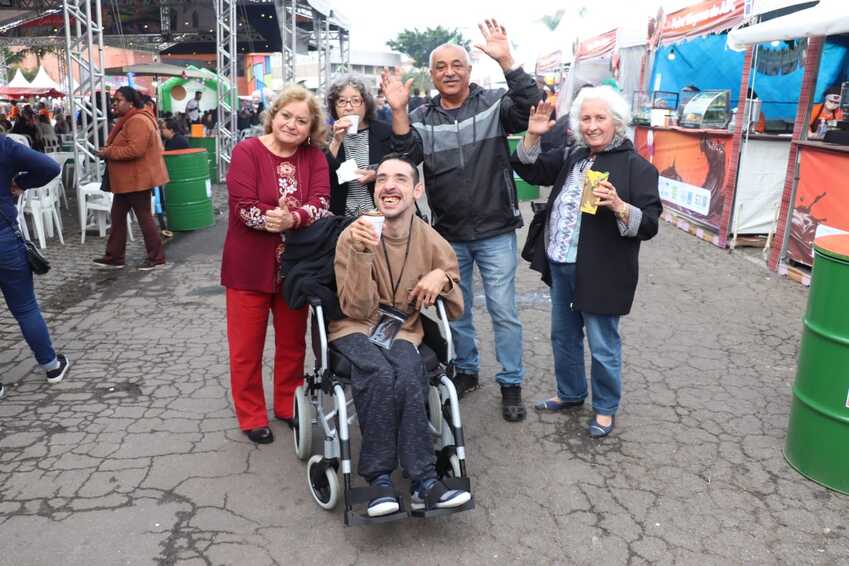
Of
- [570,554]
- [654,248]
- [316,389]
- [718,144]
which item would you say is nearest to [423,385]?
[316,389]

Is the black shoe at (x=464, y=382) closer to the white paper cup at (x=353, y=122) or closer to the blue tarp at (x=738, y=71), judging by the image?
the white paper cup at (x=353, y=122)

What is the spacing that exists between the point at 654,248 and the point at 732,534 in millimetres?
5965

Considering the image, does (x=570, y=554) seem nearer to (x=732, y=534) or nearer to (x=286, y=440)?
(x=732, y=534)

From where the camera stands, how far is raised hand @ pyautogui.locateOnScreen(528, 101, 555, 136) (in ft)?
11.4

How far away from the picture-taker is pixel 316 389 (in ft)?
10.6

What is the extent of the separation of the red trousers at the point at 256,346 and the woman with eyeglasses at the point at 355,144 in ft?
2.11

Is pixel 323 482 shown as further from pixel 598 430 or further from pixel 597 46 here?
pixel 597 46

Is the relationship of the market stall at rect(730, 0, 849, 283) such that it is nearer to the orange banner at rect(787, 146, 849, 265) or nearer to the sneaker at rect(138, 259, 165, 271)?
the orange banner at rect(787, 146, 849, 265)

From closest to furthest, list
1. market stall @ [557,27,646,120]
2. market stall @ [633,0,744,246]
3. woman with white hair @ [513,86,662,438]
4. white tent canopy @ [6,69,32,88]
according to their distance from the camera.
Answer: woman with white hair @ [513,86,662,438] < market stall @ [633,0,744,246] < market stall @ [557,27,646,120] < white tent canopy @ [6,69,32,88]

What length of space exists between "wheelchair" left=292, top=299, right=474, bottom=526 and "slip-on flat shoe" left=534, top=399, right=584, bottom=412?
1007 millimetres

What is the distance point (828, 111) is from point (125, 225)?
7.55 metres

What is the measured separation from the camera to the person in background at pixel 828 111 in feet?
23.8

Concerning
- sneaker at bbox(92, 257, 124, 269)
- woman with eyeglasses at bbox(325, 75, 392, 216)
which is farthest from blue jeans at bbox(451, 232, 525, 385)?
sneaker at bbox(92, 257, 124, 269)

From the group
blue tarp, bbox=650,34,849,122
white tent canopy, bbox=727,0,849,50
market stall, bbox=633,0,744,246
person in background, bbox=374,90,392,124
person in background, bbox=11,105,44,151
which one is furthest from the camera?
person in background, bbox=11,105,44,151
